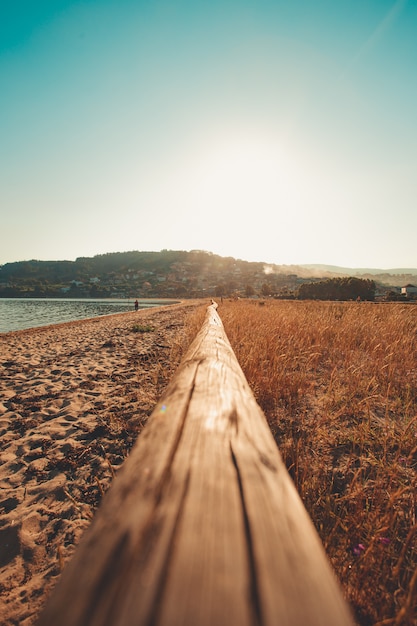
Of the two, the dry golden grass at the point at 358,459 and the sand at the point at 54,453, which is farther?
the sand at the point at 54,453

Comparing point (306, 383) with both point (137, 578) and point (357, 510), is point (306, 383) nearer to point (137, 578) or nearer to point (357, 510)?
point (357, 510)

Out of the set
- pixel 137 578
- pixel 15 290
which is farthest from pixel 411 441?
pixel 15 290

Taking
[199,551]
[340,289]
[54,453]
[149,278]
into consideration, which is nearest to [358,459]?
[199,551]

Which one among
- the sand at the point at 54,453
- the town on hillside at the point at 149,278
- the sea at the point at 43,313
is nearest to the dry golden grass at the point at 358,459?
the sand at the point at 54,453

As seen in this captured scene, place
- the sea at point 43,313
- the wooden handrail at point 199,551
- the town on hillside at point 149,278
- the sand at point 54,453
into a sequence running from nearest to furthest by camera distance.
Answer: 1. the wooden handrail at point 199,551
2. the sand at point 54,453
3. the sea at point 43,313
4. the town on hillside at point 149,278

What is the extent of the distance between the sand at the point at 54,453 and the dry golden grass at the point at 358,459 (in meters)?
1.39

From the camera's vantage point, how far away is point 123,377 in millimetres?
5141

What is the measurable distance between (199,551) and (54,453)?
293cm

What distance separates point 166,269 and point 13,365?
109345 mm

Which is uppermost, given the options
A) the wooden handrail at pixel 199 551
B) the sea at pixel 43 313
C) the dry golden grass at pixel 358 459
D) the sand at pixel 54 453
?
the wooden handrail at pixel 199 551

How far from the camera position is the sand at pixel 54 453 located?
5.37ft

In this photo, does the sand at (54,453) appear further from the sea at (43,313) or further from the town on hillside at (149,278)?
the town on hillside at (149,278)

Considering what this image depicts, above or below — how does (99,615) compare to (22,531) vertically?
above

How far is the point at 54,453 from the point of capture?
2764 mm
